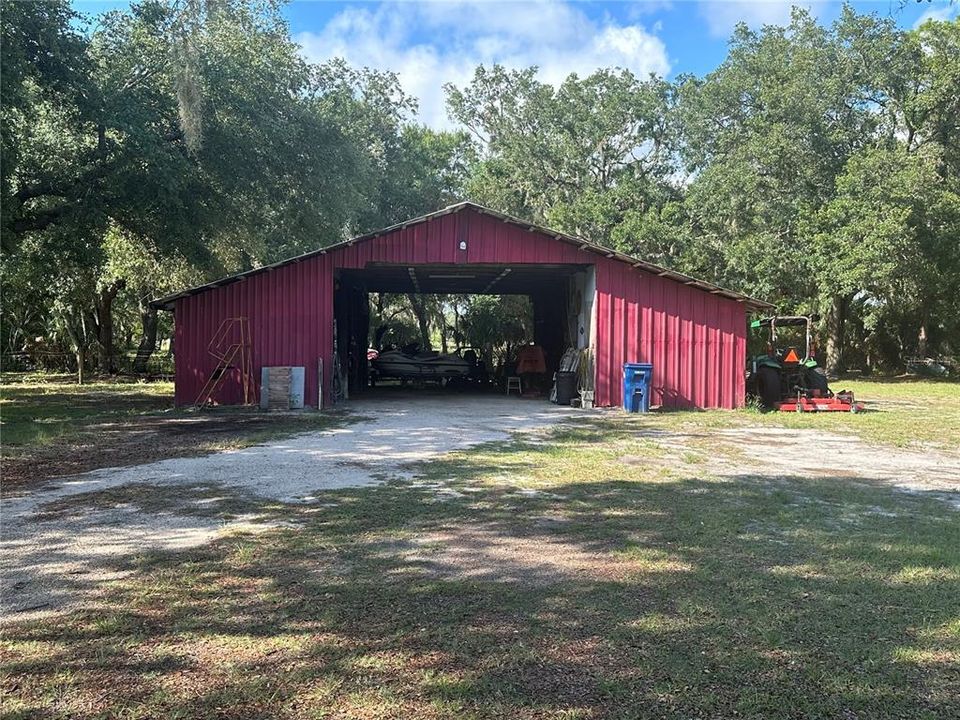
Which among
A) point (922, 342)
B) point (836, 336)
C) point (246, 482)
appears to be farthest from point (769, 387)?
point (922, 342)

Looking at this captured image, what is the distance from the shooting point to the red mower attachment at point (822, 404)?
14.0 meters

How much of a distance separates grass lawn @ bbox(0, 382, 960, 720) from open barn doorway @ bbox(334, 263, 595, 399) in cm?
1031

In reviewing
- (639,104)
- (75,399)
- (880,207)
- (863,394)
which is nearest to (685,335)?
(863,394)

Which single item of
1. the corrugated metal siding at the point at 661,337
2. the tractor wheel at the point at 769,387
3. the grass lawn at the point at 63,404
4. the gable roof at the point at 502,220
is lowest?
the grass lawn at the point at 63,404

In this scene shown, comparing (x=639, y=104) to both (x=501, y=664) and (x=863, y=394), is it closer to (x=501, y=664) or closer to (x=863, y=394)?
(x=863, y=394)

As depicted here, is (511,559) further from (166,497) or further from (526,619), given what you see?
(166,497)

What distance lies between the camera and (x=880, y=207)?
21047 millimetres

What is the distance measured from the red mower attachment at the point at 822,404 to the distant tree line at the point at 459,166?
822 cm

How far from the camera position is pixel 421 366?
2186 cm

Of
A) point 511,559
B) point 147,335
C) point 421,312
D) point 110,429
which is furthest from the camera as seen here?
point 421,312

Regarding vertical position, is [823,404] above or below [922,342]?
below

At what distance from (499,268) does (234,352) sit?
6.02m

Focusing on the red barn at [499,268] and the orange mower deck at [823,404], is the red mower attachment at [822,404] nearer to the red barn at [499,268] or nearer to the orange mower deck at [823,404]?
the orange mower deck at [823,404]

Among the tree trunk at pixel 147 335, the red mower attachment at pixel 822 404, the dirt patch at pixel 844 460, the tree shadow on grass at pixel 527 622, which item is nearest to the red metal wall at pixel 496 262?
the red mower attachment at pixel 822 404
